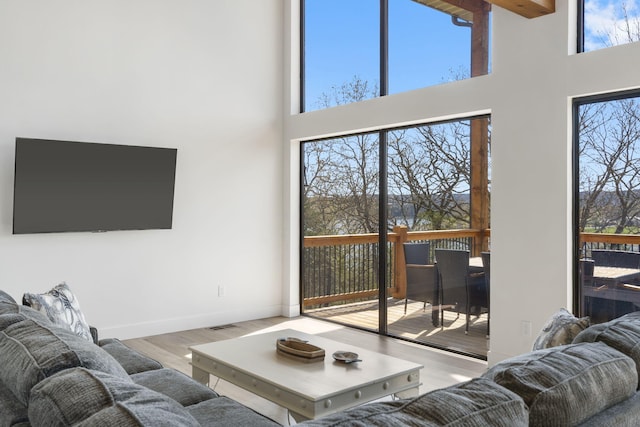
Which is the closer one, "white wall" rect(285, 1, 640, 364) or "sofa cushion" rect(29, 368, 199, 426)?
"sofa cushion" rect(29, 368, 199, 426)

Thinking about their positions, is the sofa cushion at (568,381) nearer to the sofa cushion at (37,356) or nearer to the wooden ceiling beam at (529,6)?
the sofa cushion at (37,356)

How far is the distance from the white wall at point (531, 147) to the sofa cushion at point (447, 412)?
9.96 feet

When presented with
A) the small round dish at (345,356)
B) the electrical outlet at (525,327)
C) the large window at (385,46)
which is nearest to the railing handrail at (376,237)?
the electrical outlet at (525,327)

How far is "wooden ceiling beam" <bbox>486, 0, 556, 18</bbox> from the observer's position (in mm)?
3711

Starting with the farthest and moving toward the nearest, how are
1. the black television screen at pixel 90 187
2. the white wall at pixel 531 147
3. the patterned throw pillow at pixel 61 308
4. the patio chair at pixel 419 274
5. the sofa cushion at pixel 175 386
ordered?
the patio chair at pixel 419 274 → the black television screen at pixel 90 187 → the white wall at pixel 531 147 → the patterned throw pillow at pixel 61 308 → the sofa cushion at pixel 175 386

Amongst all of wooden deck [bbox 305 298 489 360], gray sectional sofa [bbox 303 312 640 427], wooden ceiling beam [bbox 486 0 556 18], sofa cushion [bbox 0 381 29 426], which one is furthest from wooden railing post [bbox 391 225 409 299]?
sofa cushion [bbox 0 381 29 426]

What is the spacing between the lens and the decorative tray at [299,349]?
3.08m

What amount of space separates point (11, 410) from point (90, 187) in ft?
11.6

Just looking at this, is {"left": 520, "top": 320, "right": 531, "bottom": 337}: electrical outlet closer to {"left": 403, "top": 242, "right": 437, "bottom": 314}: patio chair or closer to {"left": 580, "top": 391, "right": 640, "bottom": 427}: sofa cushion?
{"left": 403, "top": 242, "right": 437, "bottom": 314}: patio chair

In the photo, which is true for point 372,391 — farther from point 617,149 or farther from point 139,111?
point 139,111

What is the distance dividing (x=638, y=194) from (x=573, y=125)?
25.9 inches

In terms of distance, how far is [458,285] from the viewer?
15.4ft

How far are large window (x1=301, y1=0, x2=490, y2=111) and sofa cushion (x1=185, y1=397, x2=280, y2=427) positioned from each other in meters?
3.44

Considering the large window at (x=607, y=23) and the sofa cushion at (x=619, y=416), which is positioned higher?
the large window at (x=607, y=23)
